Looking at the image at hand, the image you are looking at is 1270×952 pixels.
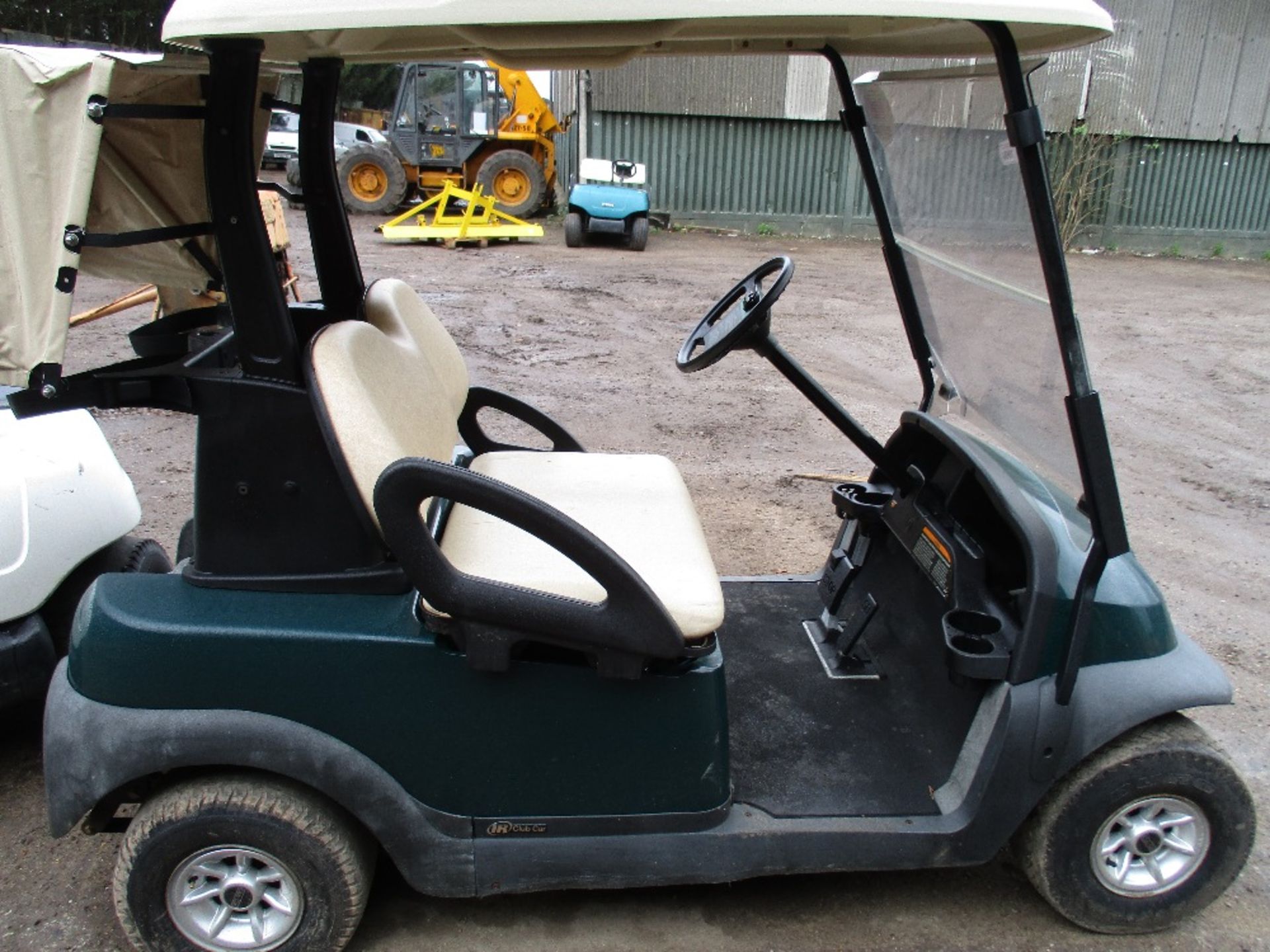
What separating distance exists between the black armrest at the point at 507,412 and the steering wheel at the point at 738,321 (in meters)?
0.49

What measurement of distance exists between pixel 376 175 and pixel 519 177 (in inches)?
82.0

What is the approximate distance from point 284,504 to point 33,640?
3.17 ft

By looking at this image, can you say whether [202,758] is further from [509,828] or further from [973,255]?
[973,255]

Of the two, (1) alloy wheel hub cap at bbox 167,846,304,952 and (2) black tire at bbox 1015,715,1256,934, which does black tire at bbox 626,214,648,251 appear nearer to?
(2) black tire at bbox 1015,715,1256,934

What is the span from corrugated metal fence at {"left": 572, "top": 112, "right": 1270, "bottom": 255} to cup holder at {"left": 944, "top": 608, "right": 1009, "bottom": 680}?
1286 cm

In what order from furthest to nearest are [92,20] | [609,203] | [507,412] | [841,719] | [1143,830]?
1. [92,20]
2. [609,203]
3. [507,412]
4. [841,719]
5. [1143,830]

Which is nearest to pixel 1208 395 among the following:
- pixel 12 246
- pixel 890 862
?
pixel 890 862

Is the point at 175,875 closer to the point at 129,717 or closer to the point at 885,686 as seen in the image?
the point at 129,717

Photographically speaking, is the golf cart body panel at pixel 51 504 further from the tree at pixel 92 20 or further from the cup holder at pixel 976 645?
the tree at pixel 92 20

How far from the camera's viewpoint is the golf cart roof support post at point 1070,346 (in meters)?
1.66

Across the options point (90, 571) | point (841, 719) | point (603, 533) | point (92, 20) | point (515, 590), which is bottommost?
point (841, 719)

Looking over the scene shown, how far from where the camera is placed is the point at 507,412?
10.2 ft

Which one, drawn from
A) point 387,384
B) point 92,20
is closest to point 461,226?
point 387,384

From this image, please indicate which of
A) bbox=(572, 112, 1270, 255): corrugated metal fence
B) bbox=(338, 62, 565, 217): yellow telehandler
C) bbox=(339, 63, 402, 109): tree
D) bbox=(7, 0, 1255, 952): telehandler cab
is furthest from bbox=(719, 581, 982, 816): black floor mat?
bbox=(339, 63, 402, 109): tree
